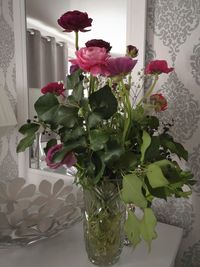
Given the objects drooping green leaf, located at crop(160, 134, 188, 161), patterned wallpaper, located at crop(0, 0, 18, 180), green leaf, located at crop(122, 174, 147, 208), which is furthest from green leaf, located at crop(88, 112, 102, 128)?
patterned wallpaper, located at crop(0, 0, 18, 180)

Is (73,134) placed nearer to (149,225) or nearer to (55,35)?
(149,225)

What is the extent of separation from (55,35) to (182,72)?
56cm

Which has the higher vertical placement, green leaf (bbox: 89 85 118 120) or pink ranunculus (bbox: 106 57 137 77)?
pink ranunculus (bbox: 106 57 137 77)

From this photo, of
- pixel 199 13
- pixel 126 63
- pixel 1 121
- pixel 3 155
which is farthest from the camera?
pixel 3 155

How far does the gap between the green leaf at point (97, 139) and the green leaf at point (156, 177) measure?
0.11m

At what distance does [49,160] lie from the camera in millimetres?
621

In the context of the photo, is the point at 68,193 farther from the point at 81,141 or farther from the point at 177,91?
the point at 177,91

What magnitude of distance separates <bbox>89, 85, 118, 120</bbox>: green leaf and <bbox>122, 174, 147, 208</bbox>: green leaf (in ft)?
0.49

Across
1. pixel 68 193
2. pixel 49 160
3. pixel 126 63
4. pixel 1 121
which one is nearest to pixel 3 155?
pixel 1 121

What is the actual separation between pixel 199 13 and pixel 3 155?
3.78ft

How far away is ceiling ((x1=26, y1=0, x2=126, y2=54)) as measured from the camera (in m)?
0.99

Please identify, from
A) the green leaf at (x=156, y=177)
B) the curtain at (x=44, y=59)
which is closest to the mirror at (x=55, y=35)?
the curtain at (x=44, y=59)

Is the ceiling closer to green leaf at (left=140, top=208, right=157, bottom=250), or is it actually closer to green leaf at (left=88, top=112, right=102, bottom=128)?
green leaf at (left=88, top=112, right=102, bottom=128)

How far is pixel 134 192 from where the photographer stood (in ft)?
1.72
